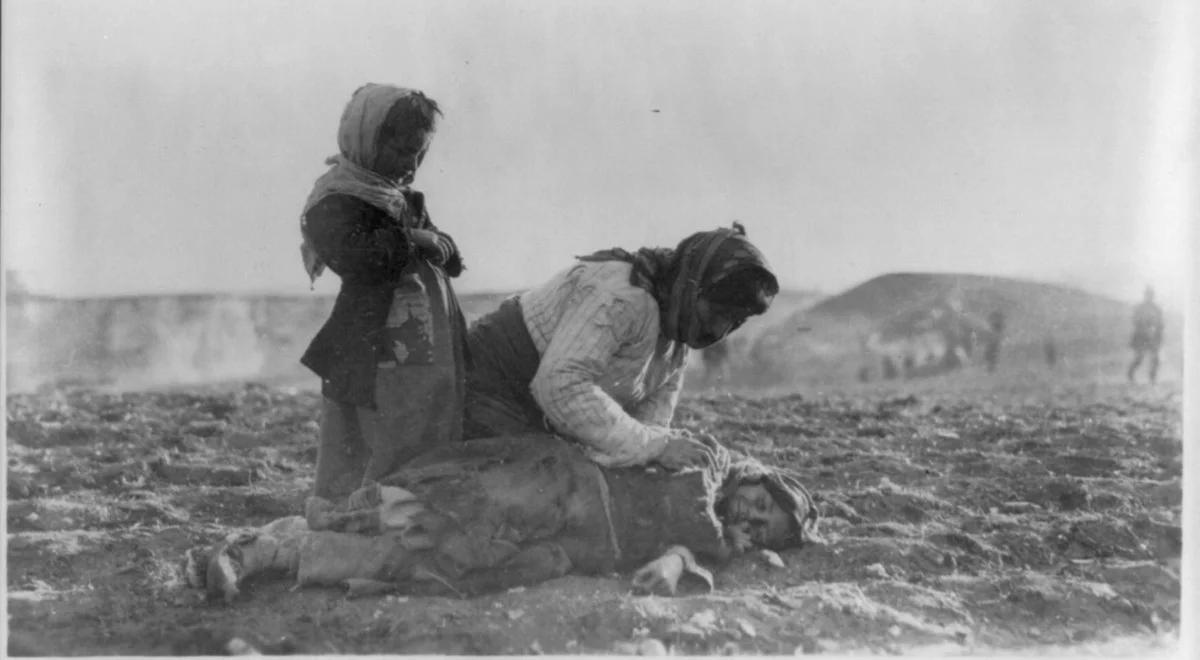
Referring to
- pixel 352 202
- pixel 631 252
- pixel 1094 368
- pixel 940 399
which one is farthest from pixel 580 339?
pixel 1094 368

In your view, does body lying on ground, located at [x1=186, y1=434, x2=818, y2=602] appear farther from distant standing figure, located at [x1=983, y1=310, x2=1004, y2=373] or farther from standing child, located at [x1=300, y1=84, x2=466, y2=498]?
distant standing figure, located at [x1=983, y1=310, x2=1004, y2=373]

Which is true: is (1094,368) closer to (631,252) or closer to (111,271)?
(631,252)

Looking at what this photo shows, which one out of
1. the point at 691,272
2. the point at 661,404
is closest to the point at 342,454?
the point at 661,404

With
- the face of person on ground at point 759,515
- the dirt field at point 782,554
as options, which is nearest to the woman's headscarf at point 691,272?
the face of person on ground at point 759,515

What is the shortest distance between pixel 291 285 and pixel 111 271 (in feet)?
2.09

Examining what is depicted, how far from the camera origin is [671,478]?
18.1 ft

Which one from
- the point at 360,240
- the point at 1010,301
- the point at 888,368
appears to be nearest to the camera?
the point at 360,240

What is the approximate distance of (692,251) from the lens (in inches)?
220

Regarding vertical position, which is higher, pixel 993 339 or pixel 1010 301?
pixel 1010 301

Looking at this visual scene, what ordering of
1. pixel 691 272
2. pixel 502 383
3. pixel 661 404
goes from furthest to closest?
1. pixel 661 404
2. pixel 502 383
3. pixel 691 272

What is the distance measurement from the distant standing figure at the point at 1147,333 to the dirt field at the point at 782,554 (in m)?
0.09

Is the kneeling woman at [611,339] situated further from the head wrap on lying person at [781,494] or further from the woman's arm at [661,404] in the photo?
the head wrap on lying person at [781,494]

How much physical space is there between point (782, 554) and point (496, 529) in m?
0.98

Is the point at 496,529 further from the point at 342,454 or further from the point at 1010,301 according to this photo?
the point at 1010,301
